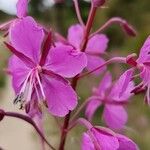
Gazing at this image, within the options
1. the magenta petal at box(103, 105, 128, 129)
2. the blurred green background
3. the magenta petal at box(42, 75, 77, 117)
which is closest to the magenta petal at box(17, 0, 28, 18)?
the magenta petal at box(42, 75, 77, 117)

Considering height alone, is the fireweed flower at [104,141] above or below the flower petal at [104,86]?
above

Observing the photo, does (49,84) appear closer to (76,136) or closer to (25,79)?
(25,79)

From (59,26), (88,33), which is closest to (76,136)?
(88,33)

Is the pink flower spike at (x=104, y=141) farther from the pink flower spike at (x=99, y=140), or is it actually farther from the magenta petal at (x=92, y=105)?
the magenta petal at (x=92, y=105)

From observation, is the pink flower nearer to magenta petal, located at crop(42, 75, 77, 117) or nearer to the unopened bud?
magenta petal, located at crop(42, 75, 77, 117)

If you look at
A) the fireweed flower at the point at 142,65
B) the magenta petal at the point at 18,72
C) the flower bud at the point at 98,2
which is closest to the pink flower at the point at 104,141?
the fireweed flower at the point at 142,65

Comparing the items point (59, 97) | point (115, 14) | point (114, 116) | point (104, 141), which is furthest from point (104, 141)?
point (115, 14)
